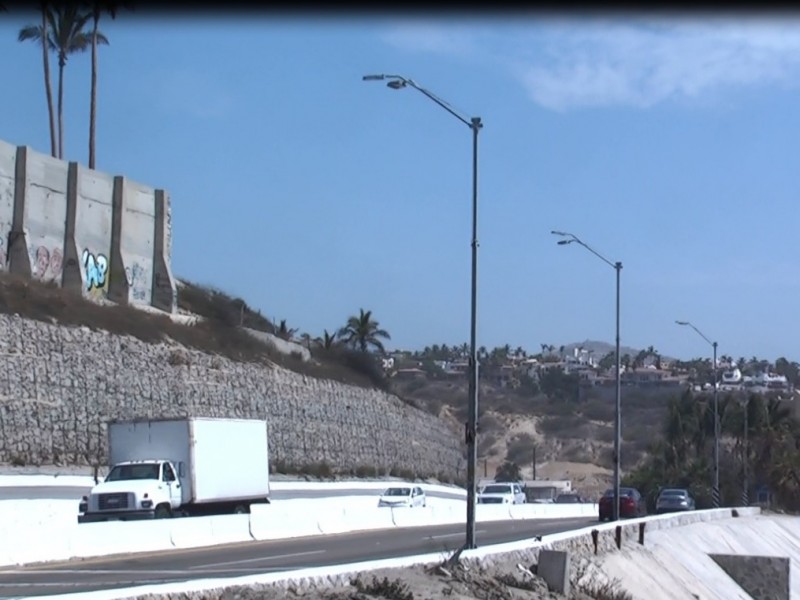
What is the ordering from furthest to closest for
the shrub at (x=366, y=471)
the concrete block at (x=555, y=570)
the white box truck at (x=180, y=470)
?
the shrub at (x=366, y=471)
the white box truck at (x=180, y=470)
the concrete block at (x=555, y=570)

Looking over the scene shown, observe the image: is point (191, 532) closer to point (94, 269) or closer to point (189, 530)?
point (189, 530)

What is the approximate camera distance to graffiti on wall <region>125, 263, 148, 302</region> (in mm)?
69750

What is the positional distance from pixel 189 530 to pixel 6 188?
107 ft

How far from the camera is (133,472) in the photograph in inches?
1438

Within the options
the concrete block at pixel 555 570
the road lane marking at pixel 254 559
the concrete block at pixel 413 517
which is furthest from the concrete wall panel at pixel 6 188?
the concrete block at pixel 555 570

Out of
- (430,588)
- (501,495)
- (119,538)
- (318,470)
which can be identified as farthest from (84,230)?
(430,588)

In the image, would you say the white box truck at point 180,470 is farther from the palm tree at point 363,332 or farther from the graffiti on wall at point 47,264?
the palm tree at point 363,332

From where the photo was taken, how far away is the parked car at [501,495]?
63.6m

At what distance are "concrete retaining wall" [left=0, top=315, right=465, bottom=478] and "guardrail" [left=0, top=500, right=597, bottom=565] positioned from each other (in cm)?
1538

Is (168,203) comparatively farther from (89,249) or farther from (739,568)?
(739,568)

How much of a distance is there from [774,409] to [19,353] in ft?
210

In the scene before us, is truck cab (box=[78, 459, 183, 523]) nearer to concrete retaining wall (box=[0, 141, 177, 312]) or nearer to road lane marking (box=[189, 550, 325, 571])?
road lane marking (box=[189, 550, 325, 571])

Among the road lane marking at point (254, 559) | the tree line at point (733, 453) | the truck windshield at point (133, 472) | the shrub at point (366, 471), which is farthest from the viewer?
the tree line at point (733, 453)

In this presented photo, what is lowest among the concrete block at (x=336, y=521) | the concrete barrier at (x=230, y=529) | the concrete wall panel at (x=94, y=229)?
the concrete block at (x=336, y=521)
